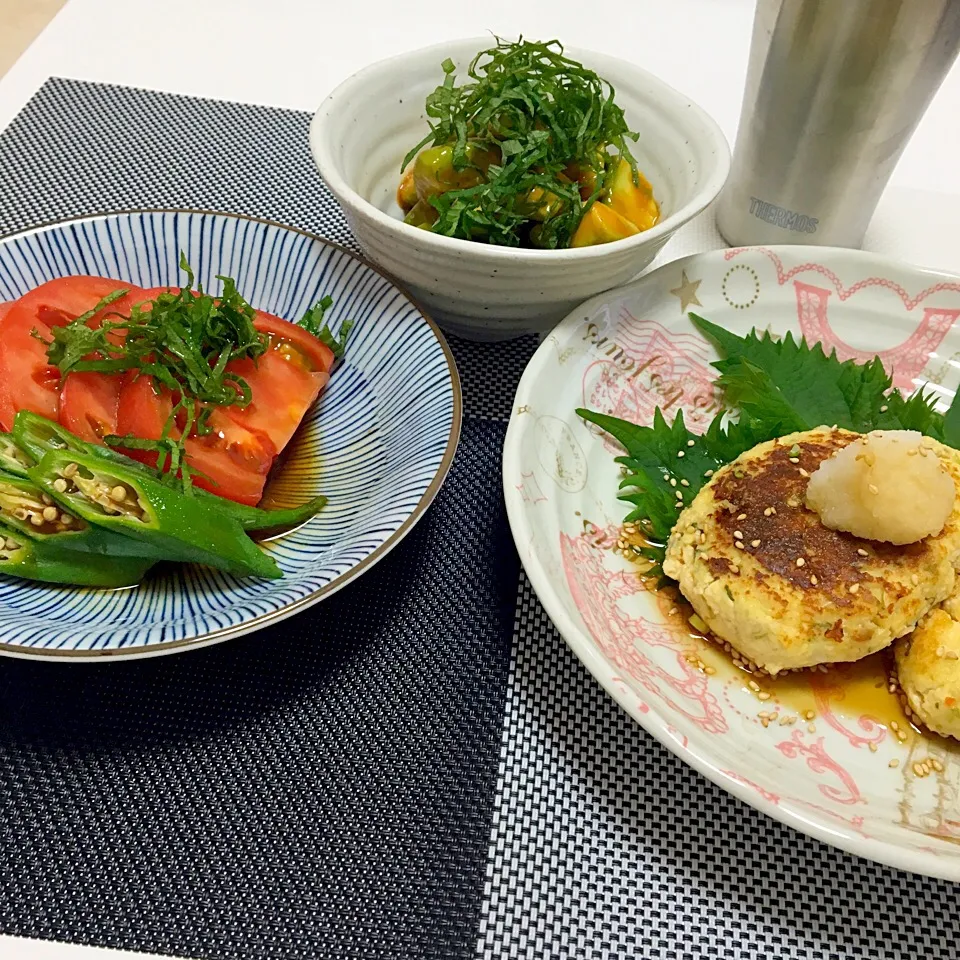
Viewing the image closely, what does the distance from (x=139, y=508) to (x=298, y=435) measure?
38 centimetres

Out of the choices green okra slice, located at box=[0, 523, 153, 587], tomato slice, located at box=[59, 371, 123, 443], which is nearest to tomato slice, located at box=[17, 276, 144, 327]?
tomato slice, located at box=[59, 371, 123, 443]

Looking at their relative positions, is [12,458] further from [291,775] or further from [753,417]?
[753,417]

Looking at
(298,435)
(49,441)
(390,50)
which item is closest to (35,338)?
(49,441)

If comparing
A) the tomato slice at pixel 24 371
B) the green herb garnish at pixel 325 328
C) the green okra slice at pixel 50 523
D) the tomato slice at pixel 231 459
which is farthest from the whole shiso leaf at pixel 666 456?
the tomato slice at pixel 24 371

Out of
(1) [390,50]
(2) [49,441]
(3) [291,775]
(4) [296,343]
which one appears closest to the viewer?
(3) [291,775]

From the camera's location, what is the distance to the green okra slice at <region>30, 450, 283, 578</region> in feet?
3.59

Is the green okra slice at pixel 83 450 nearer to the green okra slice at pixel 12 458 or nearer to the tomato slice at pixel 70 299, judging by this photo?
the green okra slice at pixel 12 458

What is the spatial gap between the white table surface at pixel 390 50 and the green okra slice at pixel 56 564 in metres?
1.37

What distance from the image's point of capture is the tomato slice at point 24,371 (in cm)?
121

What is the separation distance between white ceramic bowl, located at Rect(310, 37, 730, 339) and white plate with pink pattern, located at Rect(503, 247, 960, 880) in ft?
0.35

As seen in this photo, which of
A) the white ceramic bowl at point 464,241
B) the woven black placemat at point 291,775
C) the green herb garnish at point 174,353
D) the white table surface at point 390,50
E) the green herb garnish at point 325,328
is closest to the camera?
the woven black placemat at point 291,775

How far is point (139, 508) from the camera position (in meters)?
1.12

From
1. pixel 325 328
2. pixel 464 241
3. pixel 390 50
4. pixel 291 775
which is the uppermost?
pixel 464 241

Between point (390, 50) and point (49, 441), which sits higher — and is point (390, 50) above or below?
above
